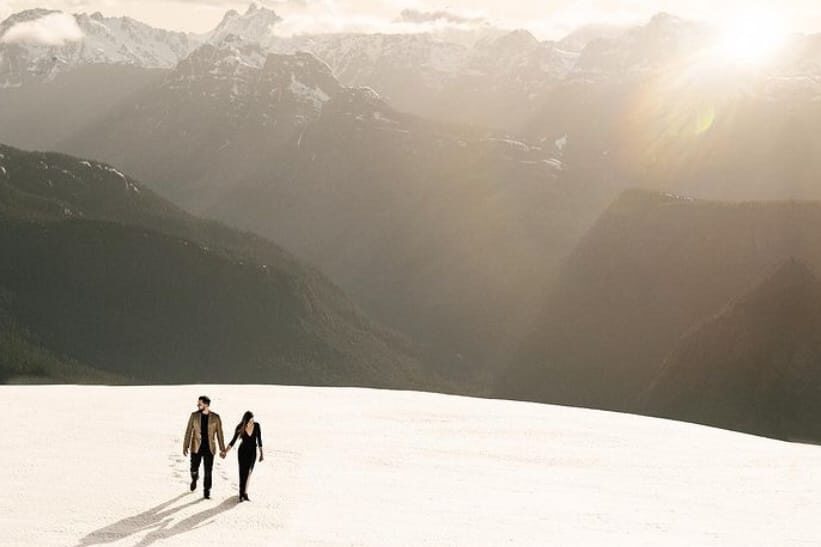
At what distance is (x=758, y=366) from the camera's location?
5738 inches

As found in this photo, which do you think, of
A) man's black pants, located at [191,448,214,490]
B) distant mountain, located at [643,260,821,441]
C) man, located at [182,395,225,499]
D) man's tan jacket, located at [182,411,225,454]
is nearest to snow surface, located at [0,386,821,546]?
man's black pants, located at [191,448,214,490]

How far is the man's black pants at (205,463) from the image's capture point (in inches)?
899

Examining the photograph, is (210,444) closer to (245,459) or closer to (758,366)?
(245,459)

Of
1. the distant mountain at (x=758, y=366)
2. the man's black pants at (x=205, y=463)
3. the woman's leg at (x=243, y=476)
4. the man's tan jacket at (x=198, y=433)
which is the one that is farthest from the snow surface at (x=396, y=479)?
the distant mountain at (x=758, y=366)

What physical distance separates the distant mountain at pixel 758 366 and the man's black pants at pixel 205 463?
117660 millimetres

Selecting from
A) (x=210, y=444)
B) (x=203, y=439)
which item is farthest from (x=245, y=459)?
(x=203, y=439)

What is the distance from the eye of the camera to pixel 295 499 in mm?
23219

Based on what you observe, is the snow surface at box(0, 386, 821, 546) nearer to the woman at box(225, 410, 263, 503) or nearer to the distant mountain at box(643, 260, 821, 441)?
the woman at box(225, 410, 263, 503)

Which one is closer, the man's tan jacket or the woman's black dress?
the woman's black dress

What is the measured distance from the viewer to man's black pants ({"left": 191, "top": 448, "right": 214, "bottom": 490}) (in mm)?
22844

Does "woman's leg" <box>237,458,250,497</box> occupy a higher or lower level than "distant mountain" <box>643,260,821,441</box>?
lower

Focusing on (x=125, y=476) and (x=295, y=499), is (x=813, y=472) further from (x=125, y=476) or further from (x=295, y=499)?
(x=125, y=476)

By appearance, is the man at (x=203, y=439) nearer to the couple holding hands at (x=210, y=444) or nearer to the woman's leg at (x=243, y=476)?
the couple holding hands at (x=210, y=444)

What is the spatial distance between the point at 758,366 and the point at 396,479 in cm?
13172
